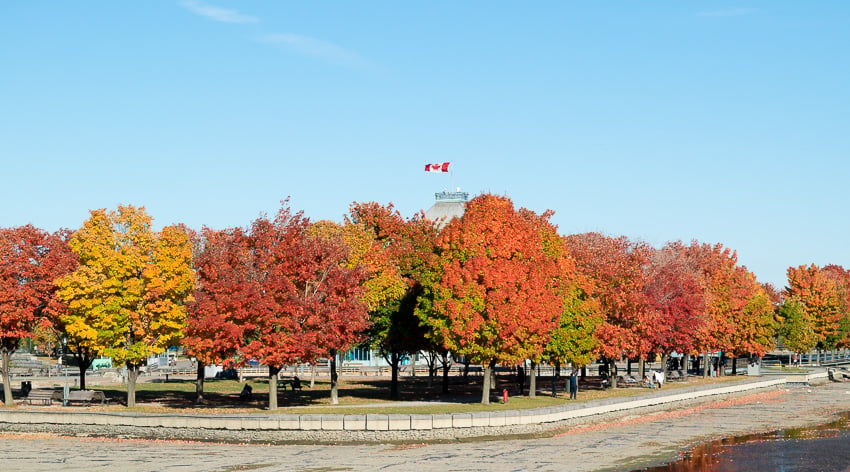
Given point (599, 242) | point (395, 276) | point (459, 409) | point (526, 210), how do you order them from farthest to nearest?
point (599, 242)
point (526, 210)
point (395, 276)
point (459, 409)

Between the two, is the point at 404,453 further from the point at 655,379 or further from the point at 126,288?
the point at 655,379

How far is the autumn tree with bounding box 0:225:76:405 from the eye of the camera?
166 ft

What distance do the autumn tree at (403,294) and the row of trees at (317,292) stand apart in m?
0.11

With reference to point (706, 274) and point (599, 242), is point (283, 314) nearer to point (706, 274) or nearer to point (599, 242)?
point (599, 242)

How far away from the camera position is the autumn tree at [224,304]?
44.2m

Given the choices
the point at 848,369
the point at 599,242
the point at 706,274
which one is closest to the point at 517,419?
the point at 599,242

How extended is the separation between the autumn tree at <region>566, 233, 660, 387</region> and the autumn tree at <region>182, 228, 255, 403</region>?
26.2m

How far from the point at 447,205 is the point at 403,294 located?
229ft

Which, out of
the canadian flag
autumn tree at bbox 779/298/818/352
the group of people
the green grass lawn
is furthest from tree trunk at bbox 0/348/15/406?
autumn tree at bbox 779/298/818/352

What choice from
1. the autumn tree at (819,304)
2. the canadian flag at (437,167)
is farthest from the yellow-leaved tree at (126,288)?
the autumn tree at (819,304)

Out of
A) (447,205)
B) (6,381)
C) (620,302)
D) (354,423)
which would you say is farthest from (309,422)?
(447,205)

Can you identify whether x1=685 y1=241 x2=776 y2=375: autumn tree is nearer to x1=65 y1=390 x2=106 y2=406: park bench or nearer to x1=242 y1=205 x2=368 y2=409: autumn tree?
x1=242 y1=205 x2=368 y2=409: autumn tree

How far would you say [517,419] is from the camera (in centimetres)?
4359

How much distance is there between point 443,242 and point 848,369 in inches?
2840
